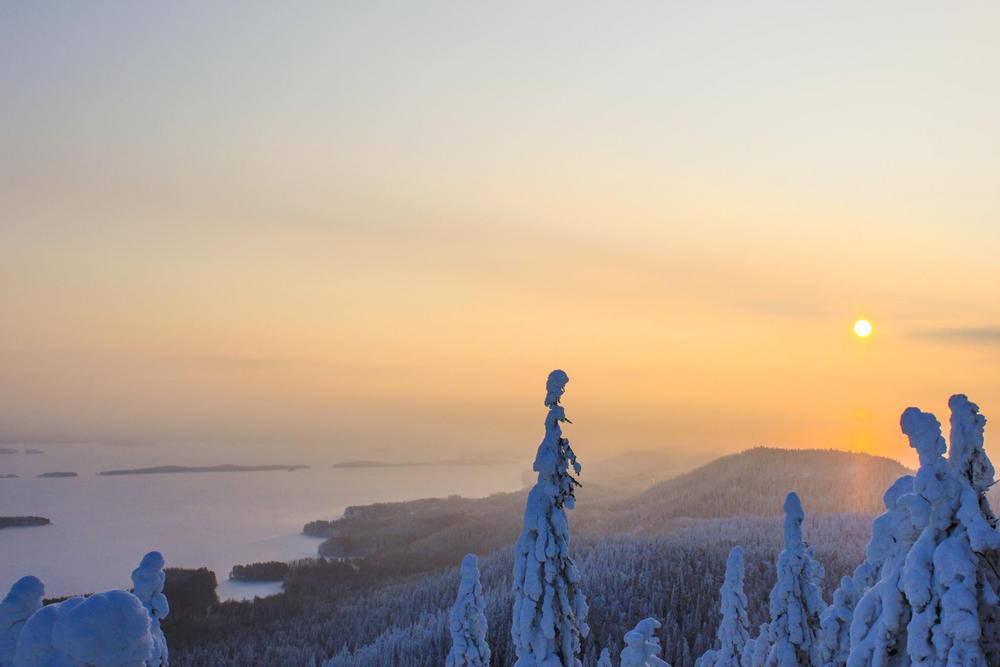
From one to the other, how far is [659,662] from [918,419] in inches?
670

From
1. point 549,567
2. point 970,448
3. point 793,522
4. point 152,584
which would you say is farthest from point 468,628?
point 970,448

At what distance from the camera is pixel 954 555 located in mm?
11562

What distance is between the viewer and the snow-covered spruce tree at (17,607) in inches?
452

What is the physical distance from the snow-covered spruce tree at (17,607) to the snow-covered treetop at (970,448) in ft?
50.1

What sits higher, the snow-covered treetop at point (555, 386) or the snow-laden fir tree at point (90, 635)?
the snow-covered treetop at point (555, 386)

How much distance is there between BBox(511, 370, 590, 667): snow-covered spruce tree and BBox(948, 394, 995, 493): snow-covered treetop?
35.4 ft

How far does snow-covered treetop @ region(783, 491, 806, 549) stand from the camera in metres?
29.8

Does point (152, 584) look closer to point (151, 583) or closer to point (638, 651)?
point (151, 583)

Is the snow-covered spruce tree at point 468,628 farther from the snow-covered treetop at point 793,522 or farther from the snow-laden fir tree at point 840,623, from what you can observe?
the snow-laden fir tree at point 840,623

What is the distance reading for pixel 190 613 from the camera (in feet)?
494

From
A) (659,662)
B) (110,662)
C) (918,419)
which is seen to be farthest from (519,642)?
(110,662)

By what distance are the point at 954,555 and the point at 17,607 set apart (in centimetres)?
1525

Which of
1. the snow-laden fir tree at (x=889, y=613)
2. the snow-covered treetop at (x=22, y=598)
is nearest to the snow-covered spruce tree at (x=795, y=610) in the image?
the snow-laden fir tree at (x=889, y=613)

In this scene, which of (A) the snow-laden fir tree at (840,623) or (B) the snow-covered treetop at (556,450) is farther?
(A) the snow-laden fir tree at (840,623)
